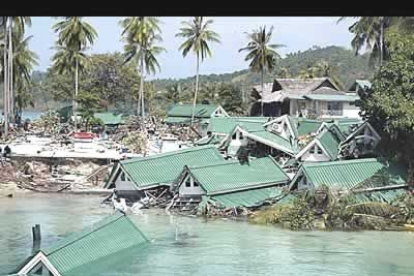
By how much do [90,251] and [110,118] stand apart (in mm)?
30442

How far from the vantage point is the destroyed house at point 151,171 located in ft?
76.9

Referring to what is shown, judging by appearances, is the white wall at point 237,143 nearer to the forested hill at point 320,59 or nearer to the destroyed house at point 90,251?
the destroyed house at point 90,251

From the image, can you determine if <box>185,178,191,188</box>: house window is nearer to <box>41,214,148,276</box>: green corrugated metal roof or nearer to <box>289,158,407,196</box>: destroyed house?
<box>289,158,407,196</box>: destroyed house

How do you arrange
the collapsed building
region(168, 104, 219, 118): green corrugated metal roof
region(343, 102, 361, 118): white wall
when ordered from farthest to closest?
region(168, 104, 219, 118): green corrugated metal roof → region(343, 102, 361, 118): white wall → the collapsed building

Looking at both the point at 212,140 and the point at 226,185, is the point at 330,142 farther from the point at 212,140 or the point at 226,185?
the point at 212,140

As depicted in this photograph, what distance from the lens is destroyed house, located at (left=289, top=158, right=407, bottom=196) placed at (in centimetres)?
2127

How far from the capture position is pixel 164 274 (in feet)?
47.6

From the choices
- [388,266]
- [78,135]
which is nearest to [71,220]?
[388,266]

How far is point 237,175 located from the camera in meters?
23.0

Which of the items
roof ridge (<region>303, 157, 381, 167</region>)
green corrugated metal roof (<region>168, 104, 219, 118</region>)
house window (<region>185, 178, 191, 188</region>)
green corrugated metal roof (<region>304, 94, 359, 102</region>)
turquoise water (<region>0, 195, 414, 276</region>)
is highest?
green corrugated metal roof (<region>304, 94, 359, 102</region>)

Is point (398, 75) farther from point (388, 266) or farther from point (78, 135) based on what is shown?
point (78, 135)

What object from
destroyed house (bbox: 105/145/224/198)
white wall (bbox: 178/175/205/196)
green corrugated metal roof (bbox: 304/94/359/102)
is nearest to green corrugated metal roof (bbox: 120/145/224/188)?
destroyed house (bbox: 105/145/224/198)

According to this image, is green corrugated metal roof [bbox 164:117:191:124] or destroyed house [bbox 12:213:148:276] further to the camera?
green corrugated metal roof [bbox 164:117:191:124]

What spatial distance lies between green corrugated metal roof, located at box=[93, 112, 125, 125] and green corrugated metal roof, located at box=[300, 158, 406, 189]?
23.1 metres
